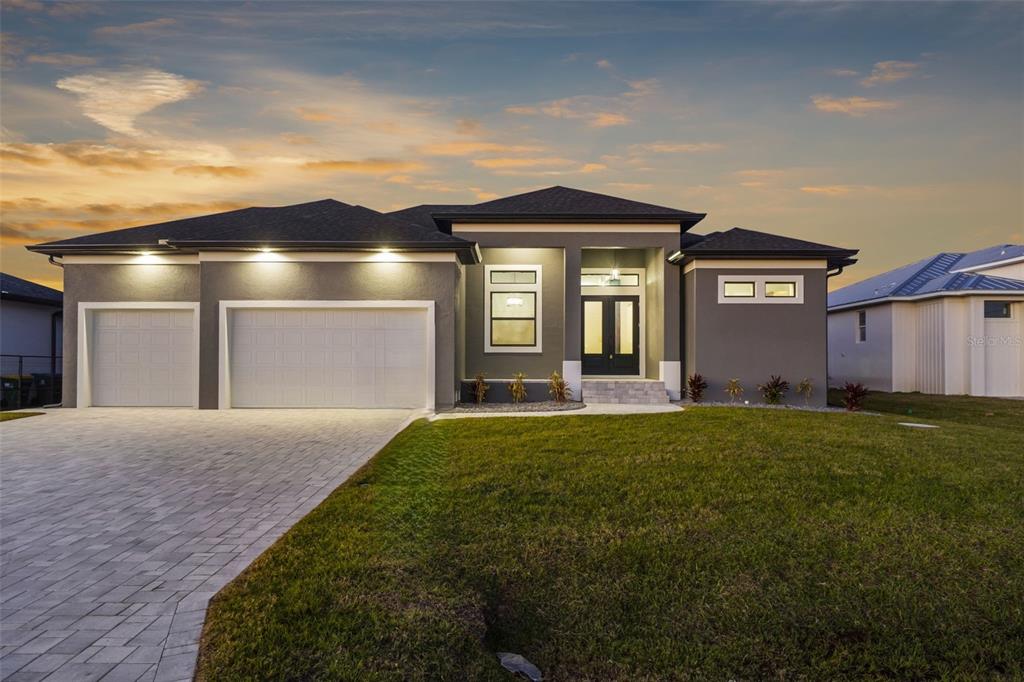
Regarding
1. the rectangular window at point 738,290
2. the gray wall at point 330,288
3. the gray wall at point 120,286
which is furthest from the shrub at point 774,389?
the gray wall at point 120,286

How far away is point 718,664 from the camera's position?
291cm

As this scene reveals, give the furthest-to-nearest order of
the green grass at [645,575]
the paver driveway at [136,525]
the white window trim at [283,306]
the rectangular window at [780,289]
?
the rectangular window at [780,289]
the white window trim at [283,306]
the green grass at [645,575]
the paver driveway at [136,525]

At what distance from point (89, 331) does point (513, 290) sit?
1049 cm

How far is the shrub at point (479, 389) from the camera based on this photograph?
41.9 feet

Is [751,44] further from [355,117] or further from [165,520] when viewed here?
[165,520]

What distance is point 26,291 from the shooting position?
1702cm

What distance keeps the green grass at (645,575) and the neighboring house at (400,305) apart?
6083mm

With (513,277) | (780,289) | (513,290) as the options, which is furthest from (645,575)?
(780,289)

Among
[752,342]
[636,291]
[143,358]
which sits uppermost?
[636,291]

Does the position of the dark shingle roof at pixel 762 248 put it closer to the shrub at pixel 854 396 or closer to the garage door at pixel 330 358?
the shrub at pixel 854 396

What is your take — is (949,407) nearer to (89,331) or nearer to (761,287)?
(761,287)

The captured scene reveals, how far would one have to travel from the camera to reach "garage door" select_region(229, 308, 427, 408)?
12.0 m

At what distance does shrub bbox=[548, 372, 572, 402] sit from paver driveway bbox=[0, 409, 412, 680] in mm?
4897

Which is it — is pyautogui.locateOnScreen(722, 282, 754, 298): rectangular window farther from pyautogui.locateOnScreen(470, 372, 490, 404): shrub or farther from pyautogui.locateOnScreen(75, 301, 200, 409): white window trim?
pyautogui.locateOnScreen(75, 301, 200, 409): white window trim
